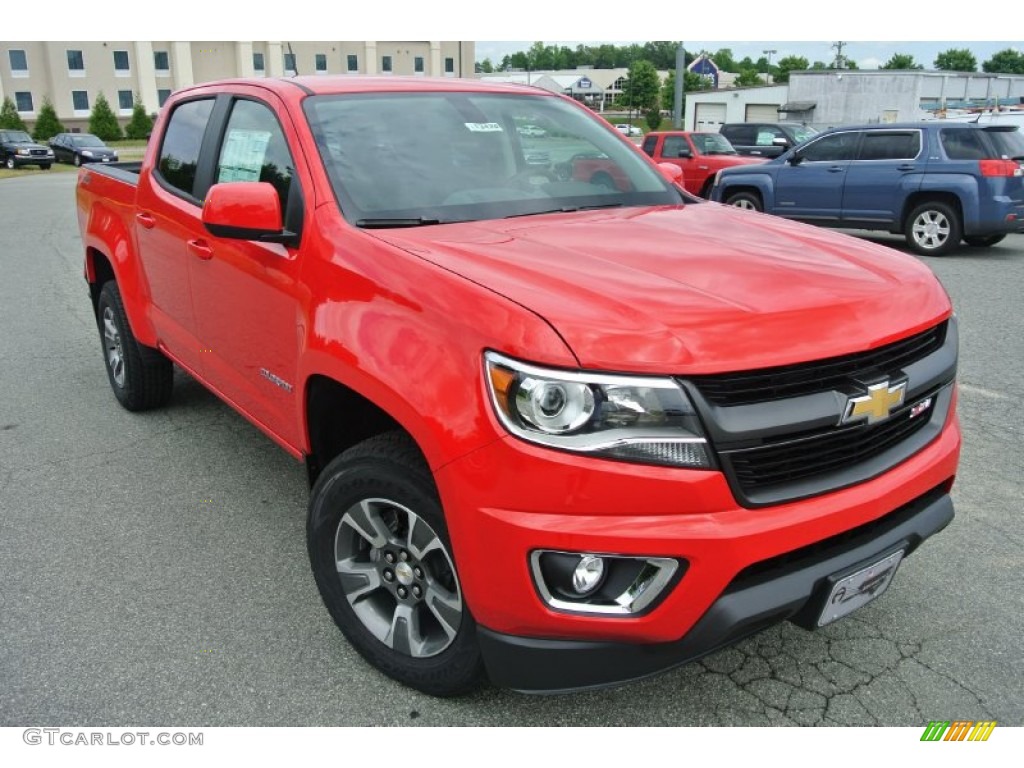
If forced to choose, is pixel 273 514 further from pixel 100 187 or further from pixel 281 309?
pixel 100 187

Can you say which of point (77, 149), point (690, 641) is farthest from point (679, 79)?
point (690, 641)

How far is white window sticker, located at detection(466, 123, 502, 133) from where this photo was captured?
3484mm

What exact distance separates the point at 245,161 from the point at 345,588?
73.4 inches

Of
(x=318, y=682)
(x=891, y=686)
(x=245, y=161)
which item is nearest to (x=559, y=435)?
(x=318, y=682)

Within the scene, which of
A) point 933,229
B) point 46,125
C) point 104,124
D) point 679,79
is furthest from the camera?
point 104,124

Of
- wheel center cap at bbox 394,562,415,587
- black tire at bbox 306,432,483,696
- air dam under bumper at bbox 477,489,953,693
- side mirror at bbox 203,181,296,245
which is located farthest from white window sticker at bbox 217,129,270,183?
air dam under bumper at bbox 477,489,953,693

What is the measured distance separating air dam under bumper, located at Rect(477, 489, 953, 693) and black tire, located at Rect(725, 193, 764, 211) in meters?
12.1

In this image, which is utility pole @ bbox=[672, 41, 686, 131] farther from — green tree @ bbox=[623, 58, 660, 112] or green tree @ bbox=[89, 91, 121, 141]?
green tree @ bbox=[623, 58, 660, 112]

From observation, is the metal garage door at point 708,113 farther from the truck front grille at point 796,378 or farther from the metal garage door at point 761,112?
the truck front grille at point 796,378

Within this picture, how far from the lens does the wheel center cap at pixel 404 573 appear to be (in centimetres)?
256

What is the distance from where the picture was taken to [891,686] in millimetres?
2705

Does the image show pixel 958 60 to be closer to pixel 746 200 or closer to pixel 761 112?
pixel 761 112

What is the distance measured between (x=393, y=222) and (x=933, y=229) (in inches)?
416

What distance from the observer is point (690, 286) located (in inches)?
92.3
